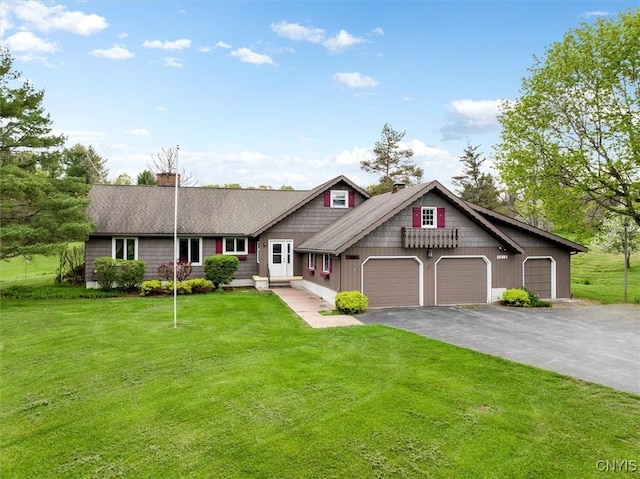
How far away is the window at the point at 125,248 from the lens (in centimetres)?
1959

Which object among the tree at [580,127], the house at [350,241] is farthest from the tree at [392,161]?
the tree at [580,127]

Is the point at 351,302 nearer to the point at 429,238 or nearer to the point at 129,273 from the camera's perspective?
the point at 429,238

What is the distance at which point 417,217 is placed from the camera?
15852 millimetres

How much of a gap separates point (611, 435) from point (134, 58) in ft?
71.1

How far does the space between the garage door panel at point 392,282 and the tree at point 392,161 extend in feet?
100

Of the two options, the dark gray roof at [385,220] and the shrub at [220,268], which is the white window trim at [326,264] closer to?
the dark gray roof at [385,220]

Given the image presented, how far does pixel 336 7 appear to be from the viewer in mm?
17969

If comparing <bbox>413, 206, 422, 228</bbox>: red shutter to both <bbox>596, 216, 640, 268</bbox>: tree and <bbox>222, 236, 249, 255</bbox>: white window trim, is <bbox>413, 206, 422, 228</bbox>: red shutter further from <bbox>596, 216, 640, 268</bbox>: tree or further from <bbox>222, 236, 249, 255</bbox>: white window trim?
<bbox>596, 216, 640, 268</bbox>: tree

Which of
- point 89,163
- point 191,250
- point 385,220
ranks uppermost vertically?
point 89,163

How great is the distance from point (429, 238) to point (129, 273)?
1349 centimetres

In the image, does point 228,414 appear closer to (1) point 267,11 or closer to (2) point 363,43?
(1) point 267,11

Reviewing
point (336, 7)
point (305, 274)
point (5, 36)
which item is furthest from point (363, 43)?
point (5, 36)

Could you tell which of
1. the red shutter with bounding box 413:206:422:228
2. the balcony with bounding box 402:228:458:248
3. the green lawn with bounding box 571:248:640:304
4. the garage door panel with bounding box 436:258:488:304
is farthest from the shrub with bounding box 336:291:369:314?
the green lawn with bounding box 571:248:640:304

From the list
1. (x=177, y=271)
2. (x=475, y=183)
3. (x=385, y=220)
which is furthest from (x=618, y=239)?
(x=177, y=271)
